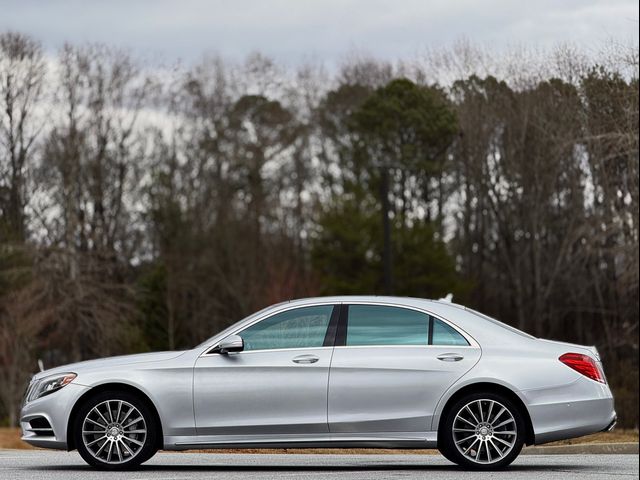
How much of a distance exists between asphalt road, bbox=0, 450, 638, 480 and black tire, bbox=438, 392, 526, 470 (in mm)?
146

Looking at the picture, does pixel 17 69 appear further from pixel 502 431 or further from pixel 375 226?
pixel 502 431

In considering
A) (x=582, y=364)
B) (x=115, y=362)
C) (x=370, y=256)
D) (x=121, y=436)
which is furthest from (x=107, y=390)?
(x=370, y=256)

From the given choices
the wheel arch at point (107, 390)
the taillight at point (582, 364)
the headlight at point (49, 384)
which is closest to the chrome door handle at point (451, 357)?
the taillight at point (582, 364)

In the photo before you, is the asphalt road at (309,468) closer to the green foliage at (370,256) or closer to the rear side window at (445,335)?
the rear side window at (445,335)

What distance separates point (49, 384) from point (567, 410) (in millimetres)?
4594

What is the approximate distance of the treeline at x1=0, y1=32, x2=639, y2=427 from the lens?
45438 mm

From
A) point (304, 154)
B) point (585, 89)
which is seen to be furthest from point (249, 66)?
point (585, 89)

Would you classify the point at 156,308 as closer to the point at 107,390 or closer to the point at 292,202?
the point at 292,202

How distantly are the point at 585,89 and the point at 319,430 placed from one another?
76.3ft

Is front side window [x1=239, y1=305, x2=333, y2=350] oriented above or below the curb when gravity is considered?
above

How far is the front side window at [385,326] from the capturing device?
463 inches

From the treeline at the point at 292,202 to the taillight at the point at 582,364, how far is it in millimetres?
25010

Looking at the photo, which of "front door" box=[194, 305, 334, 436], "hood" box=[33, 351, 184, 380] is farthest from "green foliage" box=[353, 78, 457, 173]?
"front door" box=[194, 305, 334, 436]

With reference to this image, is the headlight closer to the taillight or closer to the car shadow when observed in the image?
the car shadow
